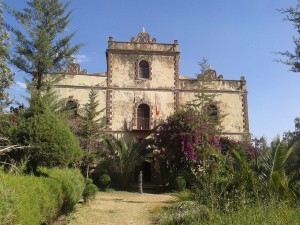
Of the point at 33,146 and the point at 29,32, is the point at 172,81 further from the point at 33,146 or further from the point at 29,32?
the point at 33,146

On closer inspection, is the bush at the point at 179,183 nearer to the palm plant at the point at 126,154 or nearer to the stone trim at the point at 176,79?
the palm plant at the point at 126,154

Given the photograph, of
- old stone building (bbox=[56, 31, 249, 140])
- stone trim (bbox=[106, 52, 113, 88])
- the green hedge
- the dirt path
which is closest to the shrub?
the green hedge

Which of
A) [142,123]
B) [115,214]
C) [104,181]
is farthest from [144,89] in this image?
[115,214]

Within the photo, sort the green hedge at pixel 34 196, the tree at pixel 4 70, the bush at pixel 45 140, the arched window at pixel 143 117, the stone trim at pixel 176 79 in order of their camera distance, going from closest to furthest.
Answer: the green hedge at pixel 34 196, the bush at pixel 45 140, the tree at pixel 4 70, the arched window at pixel 143 117, the stone trim at pixel 176 79

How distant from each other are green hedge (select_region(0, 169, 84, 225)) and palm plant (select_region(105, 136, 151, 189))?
32.1ft

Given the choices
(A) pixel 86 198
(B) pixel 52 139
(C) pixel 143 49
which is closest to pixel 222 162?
(B) pixel 52 139

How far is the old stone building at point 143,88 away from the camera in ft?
77.2

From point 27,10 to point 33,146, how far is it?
10.3 meters

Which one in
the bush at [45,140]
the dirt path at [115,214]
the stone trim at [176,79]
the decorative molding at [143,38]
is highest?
the decorative molding at [143,38]

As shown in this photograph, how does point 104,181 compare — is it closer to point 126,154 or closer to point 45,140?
point 126,154

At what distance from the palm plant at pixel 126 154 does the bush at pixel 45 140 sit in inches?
411

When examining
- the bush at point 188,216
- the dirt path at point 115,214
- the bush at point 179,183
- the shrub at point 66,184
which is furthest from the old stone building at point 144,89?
the bush at point 188,216

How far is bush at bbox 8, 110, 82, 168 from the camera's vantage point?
9656mm

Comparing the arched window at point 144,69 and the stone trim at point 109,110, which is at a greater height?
the arched window at point 144,69
